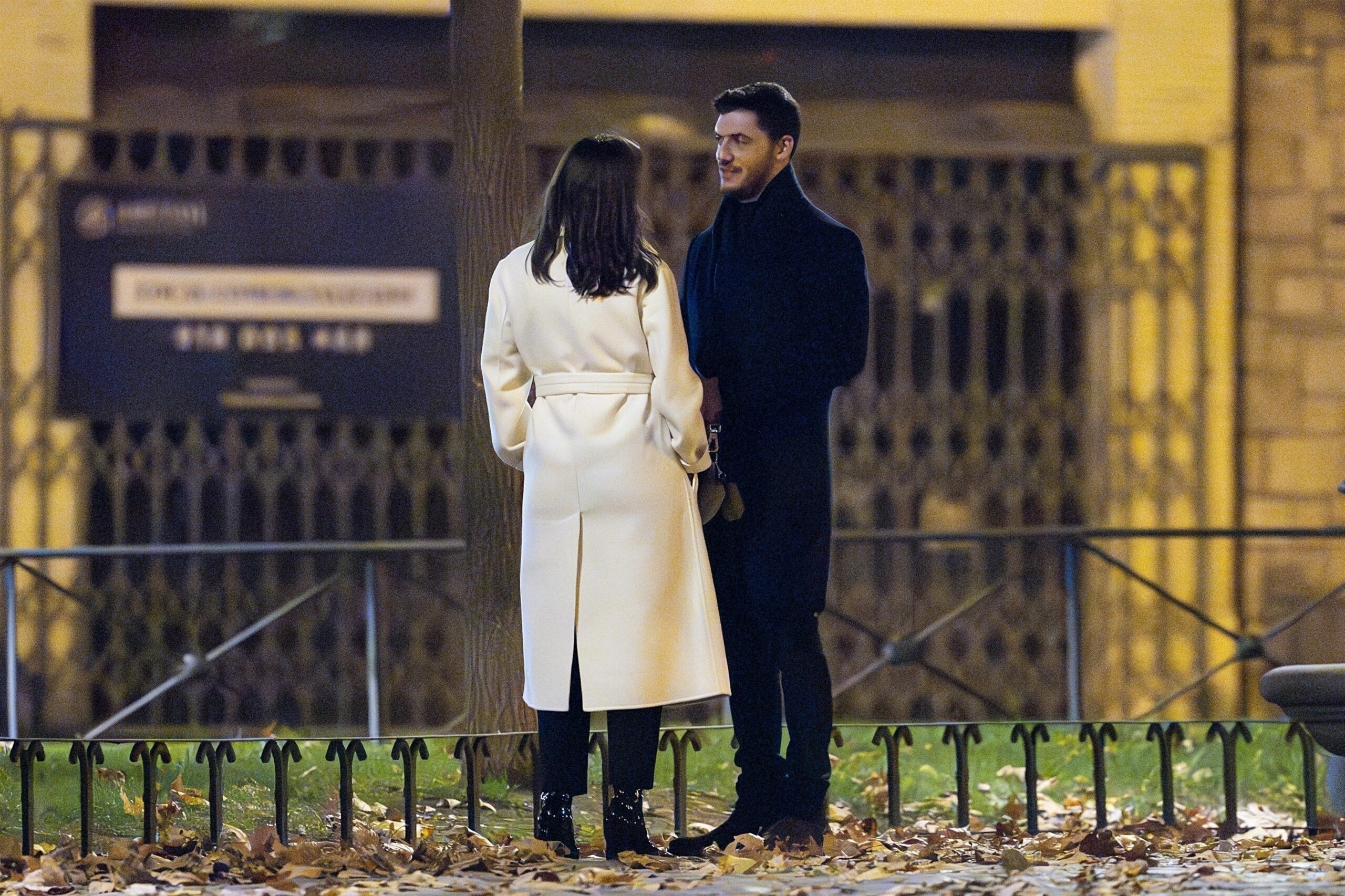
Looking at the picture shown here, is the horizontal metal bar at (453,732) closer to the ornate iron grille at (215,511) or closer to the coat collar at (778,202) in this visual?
the ornate iron grille at (215,511)

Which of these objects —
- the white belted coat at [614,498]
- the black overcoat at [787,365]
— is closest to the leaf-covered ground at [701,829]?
the white belted coat at [614,498]

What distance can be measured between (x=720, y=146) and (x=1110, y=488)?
551cm

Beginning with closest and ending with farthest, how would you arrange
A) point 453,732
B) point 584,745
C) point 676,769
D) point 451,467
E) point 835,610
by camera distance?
1. point 584,745
2. point 676,769
3. point 453,732
4. point 835,610
5. point 451,467

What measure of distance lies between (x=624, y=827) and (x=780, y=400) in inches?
49.1

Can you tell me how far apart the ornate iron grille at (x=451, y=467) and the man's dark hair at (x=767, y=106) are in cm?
427

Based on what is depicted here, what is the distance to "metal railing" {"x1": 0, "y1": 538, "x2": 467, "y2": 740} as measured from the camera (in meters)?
9.20

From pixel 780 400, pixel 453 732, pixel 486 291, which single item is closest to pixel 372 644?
pixel 453 732

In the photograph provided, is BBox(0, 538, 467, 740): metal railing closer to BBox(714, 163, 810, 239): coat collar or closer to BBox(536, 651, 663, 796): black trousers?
BBox(536, 651, 663, 796): black trousers

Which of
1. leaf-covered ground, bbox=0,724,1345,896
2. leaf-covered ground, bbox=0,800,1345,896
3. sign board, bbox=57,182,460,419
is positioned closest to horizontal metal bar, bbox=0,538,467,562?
leaf-covered ground, bbox=0,724,1345,896

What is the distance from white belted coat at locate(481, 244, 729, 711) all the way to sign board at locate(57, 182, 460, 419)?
190 inches

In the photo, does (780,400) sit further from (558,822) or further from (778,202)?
(558,822)

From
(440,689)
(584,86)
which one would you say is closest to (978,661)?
(440,689)

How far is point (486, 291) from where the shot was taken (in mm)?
7293

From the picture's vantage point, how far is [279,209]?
1062cm
